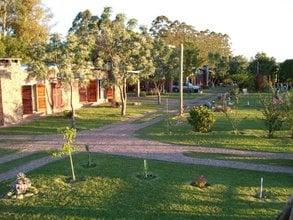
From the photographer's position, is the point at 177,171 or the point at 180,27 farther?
the point at 180,27

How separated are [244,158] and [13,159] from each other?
26.4 feet

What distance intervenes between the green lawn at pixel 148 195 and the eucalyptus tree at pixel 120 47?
1218cm

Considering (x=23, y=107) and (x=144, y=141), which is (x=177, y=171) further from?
(x=23, y=107)

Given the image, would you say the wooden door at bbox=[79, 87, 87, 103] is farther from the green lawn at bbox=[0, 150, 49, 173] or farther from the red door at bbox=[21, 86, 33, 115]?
the green lawn at bbox=[0, 150, 49, 173]

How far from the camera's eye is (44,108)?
80.1ft

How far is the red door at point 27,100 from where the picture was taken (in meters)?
22.8

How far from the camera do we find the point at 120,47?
21938mm

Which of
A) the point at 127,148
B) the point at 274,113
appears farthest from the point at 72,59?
the point at 274,113

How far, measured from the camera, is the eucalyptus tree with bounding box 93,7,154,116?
70.8 ft

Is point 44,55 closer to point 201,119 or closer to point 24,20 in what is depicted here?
point 201,119

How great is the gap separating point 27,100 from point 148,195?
1667 cm

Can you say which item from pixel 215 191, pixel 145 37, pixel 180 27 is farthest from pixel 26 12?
pixel 180 27

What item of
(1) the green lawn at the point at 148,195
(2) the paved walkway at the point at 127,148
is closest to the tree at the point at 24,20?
(2) the paved walkway at the point at 127,148

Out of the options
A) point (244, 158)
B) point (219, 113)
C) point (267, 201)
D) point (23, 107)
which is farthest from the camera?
point (219, 113)
